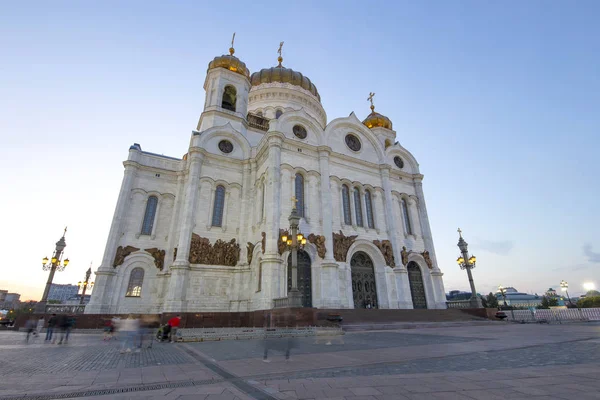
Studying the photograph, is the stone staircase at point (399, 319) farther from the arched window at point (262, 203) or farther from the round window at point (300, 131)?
the round window at point (300, 131)

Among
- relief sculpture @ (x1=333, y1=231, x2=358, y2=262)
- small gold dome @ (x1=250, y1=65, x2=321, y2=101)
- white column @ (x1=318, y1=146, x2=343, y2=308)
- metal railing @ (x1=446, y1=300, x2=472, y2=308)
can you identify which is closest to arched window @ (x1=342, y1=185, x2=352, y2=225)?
relief sculpture @ (x1=333, y1=231, x2=358, y2=262)

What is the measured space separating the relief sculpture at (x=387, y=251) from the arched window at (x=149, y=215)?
55.1 feet

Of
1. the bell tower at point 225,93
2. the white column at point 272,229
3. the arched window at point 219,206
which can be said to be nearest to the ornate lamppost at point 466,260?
the white column at point 272,229

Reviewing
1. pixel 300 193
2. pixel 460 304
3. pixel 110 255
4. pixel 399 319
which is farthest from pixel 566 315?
pixel 110 255

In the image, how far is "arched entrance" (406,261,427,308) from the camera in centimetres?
2247

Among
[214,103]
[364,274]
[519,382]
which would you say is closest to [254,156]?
[214,103]

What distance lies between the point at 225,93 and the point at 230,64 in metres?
2.74

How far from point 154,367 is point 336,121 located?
22.8 metres

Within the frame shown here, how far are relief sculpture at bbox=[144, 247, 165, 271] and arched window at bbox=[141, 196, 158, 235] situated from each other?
1.50 m

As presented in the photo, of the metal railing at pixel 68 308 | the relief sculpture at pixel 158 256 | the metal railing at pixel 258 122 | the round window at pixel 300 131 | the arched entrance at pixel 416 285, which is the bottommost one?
the metal railing at pixel 68 308

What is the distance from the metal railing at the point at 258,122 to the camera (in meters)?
28.4

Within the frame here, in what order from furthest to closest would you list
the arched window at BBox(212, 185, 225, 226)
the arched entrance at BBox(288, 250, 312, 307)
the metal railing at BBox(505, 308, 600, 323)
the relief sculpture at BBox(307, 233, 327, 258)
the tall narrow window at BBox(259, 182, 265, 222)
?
the arched window at BBox(212, 185, 225, 226), the tall narrow window at BBox(259, 182, 265, 222), the metal railing at BBox(505, 308, 600, 323), the relief sculpture at BBox(307, 233, 327, 258), the arched entrance at BBox(288, 250, 312, 307)

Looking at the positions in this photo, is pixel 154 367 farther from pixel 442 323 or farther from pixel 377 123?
pixel 377 123

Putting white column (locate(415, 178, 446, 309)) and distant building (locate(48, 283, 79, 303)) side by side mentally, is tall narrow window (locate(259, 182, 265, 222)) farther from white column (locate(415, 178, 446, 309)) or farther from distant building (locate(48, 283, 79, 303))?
distant building (locate(48, 283, 79, 303))
